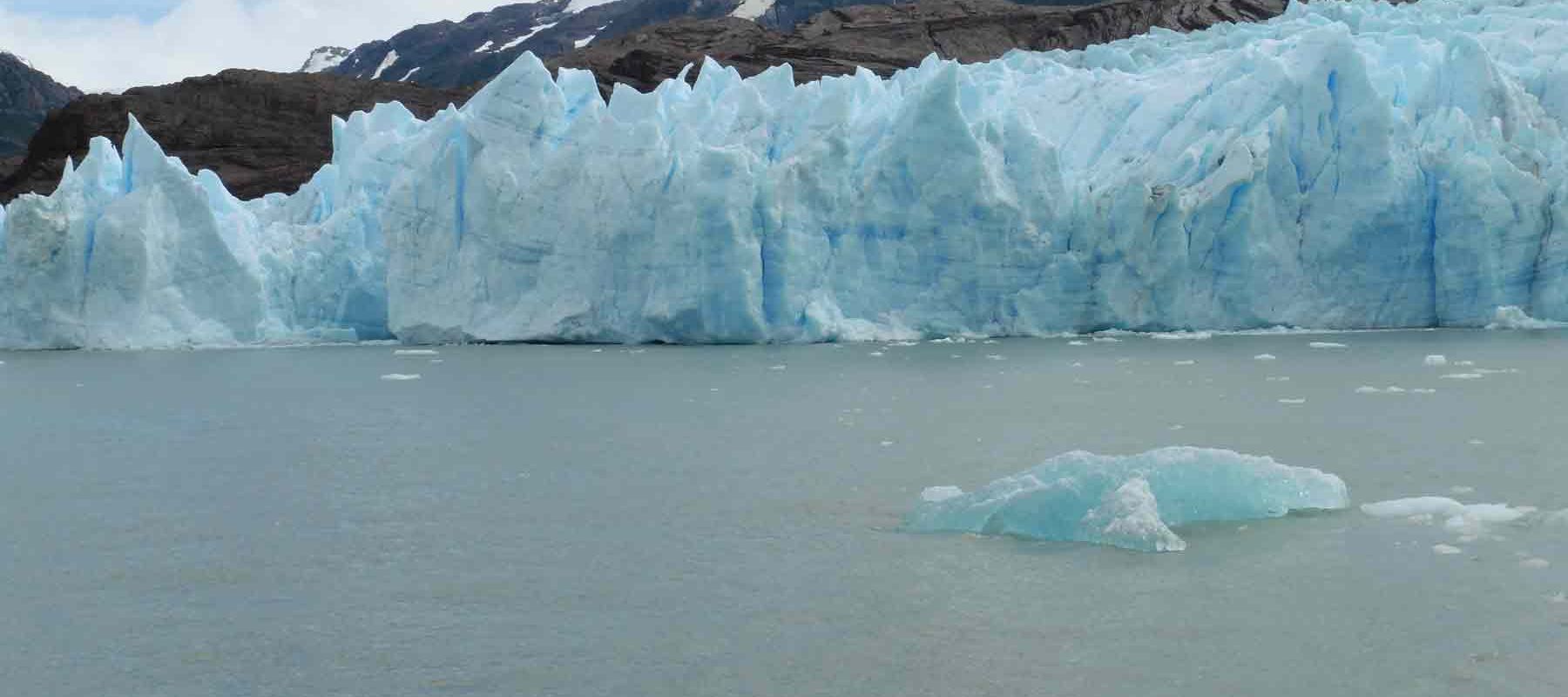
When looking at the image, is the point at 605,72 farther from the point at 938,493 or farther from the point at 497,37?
the point at 938,493

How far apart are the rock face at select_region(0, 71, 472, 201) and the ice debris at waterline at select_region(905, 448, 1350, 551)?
28.5 meters

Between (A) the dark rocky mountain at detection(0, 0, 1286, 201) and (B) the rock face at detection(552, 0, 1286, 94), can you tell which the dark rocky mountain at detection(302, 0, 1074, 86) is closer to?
(B) the rock face at detection(552, 0, 1286, 94)

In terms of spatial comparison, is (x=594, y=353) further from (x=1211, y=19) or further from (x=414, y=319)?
(x=1211, y=19)

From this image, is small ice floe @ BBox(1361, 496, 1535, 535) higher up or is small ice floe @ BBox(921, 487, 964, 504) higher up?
small ice floe @ BBox(1361, 496, 1535, 535)

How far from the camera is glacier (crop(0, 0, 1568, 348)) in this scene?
14359 millimetres

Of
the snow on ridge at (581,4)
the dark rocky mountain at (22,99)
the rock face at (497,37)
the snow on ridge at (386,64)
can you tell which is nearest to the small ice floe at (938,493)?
the rock face at (497,37)

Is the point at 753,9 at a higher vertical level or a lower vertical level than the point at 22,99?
higher

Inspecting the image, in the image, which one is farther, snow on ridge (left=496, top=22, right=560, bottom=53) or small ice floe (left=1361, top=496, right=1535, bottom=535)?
snow on ridge (left=496, top=22, right=560, bottom=53)

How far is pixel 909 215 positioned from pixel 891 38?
2432 cm

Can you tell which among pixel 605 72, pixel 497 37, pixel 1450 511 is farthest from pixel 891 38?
pixel 1450 511

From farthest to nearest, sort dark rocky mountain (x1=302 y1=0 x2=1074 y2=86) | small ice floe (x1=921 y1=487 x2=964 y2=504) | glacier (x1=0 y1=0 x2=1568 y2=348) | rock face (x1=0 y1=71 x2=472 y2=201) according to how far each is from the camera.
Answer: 1. dark rocky mountain (x1=302 y1=0 x2=1074 y2=86)
2. rock face (x1=0 y1=71 x2=472 y2=201)
3. glacier (x1=0 y1=0 x2=1568 y2=348)
4. small ice floe (x1=921 y1=487 x2=964 y2=504)

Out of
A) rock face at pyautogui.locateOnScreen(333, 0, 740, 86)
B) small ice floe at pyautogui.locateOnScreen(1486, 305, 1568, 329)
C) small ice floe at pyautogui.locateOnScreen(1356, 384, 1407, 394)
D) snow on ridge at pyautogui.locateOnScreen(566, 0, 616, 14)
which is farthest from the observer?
snow on ridge at pyautogui.locateOnScreen(566, 0, 616, 14)

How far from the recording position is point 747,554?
5098 mm

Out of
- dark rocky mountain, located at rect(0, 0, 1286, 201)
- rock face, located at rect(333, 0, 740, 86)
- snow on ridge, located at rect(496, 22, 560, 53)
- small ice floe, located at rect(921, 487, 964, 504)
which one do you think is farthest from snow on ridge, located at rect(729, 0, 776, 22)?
small ice floe, located at rect(921, 487, 964, 504)
